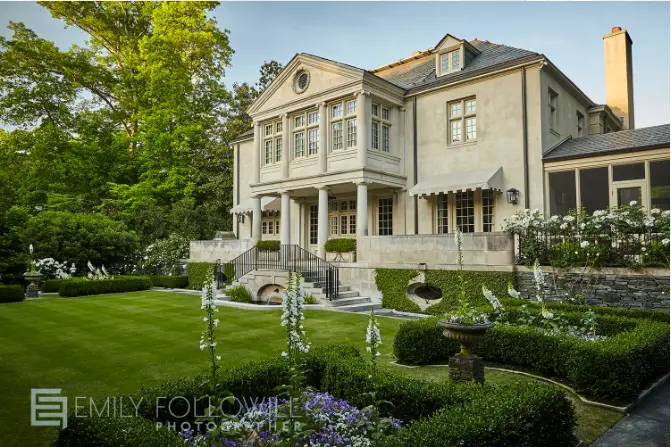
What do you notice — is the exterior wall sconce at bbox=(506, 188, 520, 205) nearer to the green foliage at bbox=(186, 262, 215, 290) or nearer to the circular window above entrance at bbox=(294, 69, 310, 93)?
the circular window above entrance at bbox=(294, 69, 310, 93)

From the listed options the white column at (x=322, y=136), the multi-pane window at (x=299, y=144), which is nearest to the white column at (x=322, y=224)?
the white column at (x=322, y=136)

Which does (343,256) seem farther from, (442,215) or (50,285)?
(50,285)

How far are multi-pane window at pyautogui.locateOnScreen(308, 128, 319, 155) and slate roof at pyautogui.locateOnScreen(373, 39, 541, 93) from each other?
4687 millimetres

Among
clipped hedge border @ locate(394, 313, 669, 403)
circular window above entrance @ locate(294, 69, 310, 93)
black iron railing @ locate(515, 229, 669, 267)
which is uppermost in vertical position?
circular window above entrance @ locate(294, 69, 310, 93)

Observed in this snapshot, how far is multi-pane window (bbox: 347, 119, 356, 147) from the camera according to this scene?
1888cm

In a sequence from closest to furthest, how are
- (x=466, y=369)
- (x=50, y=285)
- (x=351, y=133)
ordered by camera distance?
(x=466, y=369), (x=351, y=133), (x=50, y=285)

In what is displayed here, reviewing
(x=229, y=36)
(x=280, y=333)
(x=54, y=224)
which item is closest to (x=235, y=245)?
(x=54, y=224)

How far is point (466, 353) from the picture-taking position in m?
6.12

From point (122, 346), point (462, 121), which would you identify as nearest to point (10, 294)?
point (122, 346)

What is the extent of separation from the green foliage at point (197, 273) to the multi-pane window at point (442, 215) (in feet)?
39.2

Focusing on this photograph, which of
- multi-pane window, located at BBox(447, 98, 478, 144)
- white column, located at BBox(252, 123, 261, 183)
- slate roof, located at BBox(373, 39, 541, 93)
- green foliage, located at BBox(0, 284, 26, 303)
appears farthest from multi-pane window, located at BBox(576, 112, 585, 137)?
green foliage, located at BBox(0, 284, 26, 303)

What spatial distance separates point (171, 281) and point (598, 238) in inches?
804

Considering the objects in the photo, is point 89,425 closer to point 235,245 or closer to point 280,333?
point 280,333

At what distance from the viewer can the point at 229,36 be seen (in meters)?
35.9
